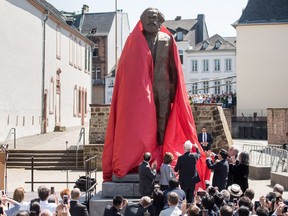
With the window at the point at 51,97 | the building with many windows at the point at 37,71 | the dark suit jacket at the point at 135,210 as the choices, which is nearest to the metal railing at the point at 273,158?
the dark suit jacket at the point at 135,210

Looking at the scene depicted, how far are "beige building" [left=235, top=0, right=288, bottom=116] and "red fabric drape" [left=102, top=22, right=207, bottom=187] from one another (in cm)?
3346

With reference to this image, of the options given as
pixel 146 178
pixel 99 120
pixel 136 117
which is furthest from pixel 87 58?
pixel 146 178

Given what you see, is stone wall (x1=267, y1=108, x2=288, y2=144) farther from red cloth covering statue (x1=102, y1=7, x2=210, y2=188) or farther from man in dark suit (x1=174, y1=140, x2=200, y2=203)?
man in dark suit (x1=174, y1=140, x2=200, y2=203)

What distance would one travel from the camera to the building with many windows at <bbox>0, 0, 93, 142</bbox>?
29.6 m

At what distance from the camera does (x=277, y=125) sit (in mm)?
34406

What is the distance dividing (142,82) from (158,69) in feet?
1.76

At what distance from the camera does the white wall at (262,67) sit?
4291 centimetres

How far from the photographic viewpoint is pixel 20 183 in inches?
683

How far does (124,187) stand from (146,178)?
0.77 metres

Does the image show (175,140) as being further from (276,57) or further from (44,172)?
(276,57)

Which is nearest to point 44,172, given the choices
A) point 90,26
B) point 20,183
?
point 20,183

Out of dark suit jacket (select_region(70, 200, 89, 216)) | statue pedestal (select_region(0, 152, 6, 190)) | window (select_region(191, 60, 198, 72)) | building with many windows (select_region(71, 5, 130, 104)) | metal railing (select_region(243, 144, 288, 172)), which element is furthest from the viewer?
building with many windows (select_region(71, 5, 130, 104))

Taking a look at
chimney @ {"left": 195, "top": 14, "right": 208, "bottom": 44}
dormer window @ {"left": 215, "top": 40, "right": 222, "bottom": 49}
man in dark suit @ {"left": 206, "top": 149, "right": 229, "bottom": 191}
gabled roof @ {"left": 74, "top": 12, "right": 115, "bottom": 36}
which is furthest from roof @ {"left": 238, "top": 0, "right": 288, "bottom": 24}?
man in dark suit @ {"left": 206, "top": 149, "right": 229, "bottom": 191}

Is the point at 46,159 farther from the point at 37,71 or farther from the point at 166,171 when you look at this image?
the point at 166,171
